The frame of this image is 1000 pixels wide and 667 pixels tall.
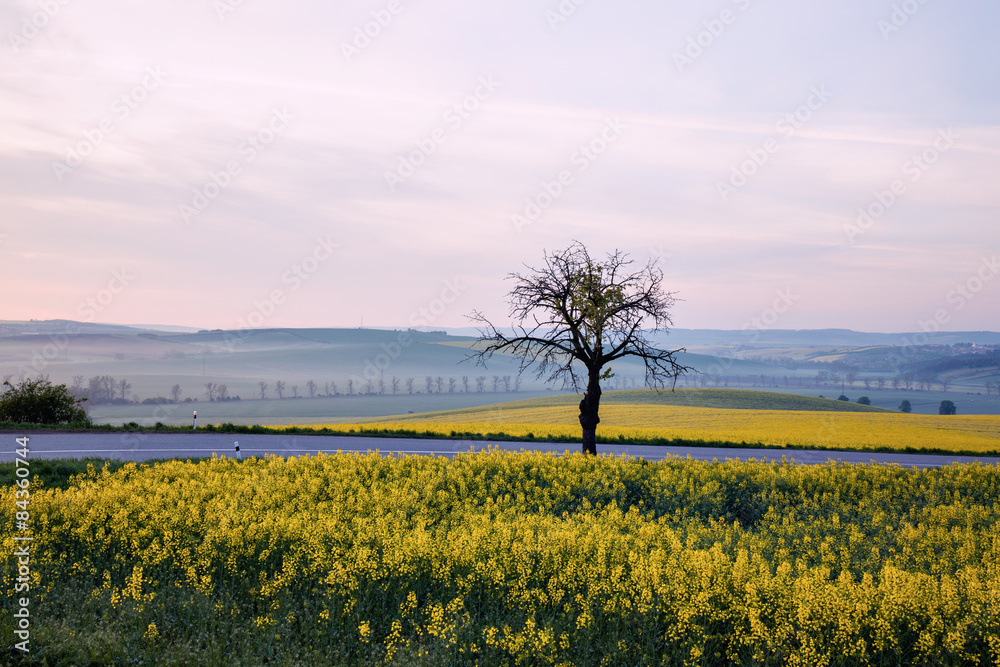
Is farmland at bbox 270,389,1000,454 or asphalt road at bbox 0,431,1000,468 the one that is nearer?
asphalt road at bbox 0,431,1000,468

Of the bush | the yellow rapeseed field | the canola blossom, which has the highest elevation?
the bush

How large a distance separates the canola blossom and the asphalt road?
8.76 m

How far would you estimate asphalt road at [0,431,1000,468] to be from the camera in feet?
63.6

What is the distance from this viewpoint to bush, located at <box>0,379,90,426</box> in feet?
80.5

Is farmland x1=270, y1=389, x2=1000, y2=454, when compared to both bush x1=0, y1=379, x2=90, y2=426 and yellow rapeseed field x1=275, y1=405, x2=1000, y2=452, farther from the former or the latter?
bush x1=0, y1=379, x2=90, y2=426

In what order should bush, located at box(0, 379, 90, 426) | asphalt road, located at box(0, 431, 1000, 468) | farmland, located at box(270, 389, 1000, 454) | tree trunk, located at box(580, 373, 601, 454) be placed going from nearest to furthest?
tree trunk, located at box(580, 373, 601, 454)
asphalt road, located at box(0, 431, 1000, 468)
bush, located at box(0, 379, 90, 426)
farmland, located at box(270, 389, 1000, 454)

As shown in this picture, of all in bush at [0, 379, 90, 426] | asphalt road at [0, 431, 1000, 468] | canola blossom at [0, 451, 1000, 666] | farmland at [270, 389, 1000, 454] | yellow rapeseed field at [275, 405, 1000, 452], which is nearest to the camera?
canola blossom at [0, 451, 1000, 666]

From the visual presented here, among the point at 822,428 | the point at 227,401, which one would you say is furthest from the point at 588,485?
the point at 227,401

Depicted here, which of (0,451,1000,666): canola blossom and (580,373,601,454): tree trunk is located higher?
(580,373,601,454): tree trunk

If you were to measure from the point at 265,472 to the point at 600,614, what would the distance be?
8.20 metres

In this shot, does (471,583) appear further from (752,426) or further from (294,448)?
(752,426)

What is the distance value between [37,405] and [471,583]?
2607 centimetres

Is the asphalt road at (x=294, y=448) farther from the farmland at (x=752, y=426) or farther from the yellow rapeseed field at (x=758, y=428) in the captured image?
the yellow rapeseed field at (x=758, y=428)

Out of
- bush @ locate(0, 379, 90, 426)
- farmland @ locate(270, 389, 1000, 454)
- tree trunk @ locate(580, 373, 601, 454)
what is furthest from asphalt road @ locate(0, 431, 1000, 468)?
tree trunk @ locate(580, 373, 601, 454)
